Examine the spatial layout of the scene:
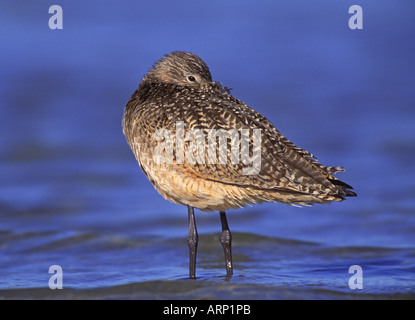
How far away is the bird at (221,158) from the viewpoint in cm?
582

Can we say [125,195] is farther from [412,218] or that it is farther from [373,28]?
[373,28]

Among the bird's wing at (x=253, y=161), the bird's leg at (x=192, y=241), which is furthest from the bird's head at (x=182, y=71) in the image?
the bird's leg at (x=192, y=241)

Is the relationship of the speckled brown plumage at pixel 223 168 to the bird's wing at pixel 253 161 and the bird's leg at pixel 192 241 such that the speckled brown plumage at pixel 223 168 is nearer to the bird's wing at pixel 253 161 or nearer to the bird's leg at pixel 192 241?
the bird's wing at pixel 253 161

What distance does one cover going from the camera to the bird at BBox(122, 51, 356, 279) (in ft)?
19.1

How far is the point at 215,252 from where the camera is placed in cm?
804

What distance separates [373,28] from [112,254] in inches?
426

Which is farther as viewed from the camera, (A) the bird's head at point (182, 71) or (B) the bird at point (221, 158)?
(A) the bird's head at point (182, 71)

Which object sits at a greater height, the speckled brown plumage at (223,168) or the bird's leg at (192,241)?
the speckled brown plumage at (223,168)

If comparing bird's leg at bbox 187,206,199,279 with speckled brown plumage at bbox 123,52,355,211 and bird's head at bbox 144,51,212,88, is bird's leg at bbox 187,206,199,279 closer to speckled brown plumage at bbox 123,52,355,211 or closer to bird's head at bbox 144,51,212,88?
speckled brown plumage at bbox 123,52,355,211

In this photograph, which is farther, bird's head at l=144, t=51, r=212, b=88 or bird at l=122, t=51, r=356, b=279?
bird's head at l=144, t=51, r=212, b=88

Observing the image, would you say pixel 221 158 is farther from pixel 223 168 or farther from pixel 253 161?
pixel 253 161

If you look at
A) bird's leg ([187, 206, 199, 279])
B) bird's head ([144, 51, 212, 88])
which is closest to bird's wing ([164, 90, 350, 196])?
bird's head ([144, 51, 212, 88])

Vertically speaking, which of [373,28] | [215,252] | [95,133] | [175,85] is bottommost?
[215,252]

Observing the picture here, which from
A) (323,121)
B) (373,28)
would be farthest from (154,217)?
(373,28)
